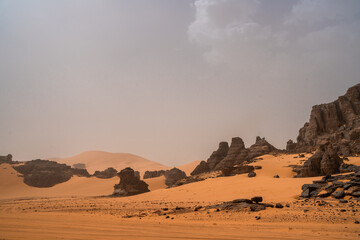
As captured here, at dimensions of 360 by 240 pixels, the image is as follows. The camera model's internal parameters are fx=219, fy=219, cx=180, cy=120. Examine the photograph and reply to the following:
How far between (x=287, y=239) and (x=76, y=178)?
4965 cm

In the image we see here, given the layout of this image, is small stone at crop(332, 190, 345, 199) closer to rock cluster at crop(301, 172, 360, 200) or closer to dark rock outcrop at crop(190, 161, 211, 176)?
rock cluster at crop(301, 172, 360, 200)

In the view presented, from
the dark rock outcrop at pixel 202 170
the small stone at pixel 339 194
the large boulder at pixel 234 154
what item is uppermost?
the large boulder at pixel 234 154

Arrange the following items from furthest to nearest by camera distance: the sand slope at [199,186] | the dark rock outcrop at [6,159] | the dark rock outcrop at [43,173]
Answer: the dark rock outcrop at [6,159] → the dark rock outcrop at [43,173] → the sand slope at [199,186]

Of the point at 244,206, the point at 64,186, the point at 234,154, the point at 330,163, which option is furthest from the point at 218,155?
the point at 244,206

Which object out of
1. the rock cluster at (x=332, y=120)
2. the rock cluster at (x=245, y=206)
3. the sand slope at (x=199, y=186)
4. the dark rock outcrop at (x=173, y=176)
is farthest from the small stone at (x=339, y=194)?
the dark rock outcrop at (x=173, y=176)

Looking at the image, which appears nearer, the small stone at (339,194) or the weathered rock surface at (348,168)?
the small stone at (339,194)

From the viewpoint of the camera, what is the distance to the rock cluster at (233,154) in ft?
124

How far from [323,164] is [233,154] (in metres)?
18.8

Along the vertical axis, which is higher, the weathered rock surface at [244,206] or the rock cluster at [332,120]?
the rock cluster at [332,120]

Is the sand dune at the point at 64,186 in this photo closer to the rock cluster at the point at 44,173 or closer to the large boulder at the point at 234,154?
the rock cluster at the point at 44,173

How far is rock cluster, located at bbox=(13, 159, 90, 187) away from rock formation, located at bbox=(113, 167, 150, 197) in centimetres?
2143

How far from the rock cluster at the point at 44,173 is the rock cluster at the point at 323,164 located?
4515 centimetres

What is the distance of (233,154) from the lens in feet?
129

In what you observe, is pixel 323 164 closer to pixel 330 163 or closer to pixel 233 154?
pixel 330 163
